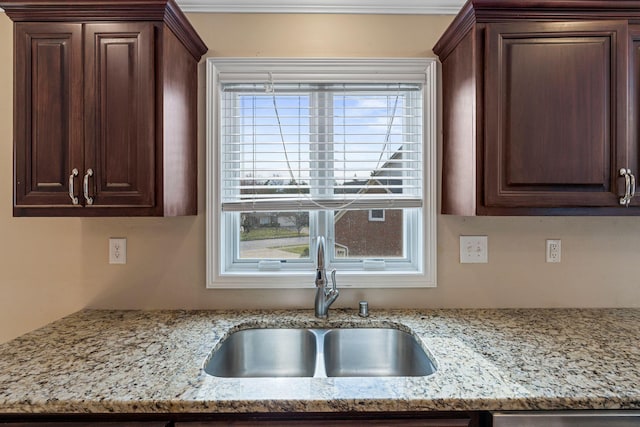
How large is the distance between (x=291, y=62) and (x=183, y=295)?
131cm

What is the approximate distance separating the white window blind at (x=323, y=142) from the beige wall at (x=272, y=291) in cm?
19

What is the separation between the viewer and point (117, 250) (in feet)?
5.42

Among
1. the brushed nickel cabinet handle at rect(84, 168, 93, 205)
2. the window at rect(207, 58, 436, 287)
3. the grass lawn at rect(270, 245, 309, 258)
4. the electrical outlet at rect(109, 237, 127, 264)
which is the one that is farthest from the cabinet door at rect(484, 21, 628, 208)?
the electrical outlet at rect(109, 237, 127, 264)

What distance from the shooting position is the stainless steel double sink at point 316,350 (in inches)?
57.5

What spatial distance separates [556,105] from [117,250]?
208 cm

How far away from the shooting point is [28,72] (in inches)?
50.7

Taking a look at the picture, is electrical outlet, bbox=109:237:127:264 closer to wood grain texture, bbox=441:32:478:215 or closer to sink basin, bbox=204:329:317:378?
sink basin, bbox=204:329:317:378

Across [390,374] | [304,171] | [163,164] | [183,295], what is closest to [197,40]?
[163,164]

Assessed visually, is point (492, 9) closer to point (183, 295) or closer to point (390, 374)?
point (390, 374)

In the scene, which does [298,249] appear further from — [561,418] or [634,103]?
[634,103]

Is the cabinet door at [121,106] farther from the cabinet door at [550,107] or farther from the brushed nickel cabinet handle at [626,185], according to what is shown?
the brushed nickel cabinet handle at [626,185]

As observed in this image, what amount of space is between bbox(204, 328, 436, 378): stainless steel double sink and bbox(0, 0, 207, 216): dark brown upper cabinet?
2.34 ft

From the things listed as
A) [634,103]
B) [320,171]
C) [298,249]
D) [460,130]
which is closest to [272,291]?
[298,249]

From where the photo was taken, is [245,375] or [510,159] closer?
[510,159]
